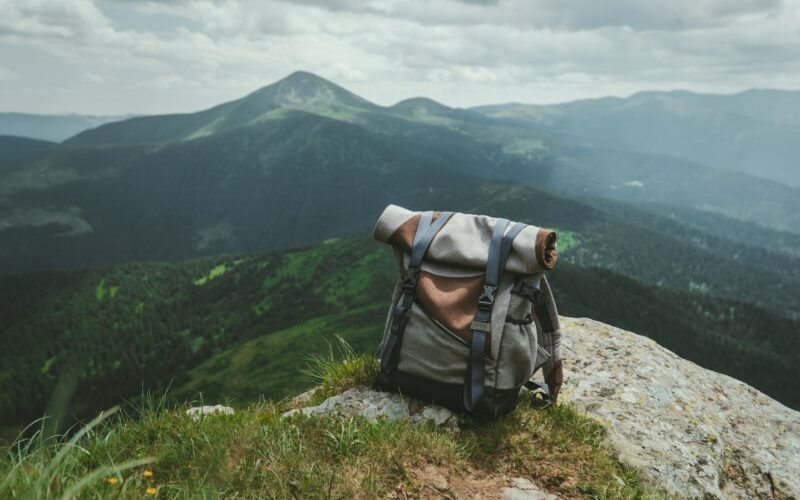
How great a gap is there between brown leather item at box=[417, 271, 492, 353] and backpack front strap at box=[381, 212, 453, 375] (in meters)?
0.11

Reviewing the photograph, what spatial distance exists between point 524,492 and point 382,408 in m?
1.61

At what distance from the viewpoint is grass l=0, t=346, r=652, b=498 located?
343 centimetres

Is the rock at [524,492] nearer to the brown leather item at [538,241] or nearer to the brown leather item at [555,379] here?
the brown leather item at [555,379]

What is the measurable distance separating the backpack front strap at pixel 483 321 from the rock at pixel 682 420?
67.6 inches

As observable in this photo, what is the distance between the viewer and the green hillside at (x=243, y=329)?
453 ft

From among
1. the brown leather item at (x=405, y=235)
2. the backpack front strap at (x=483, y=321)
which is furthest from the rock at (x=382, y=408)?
the brown leather item at (x=405, y=235)

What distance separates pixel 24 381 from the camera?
148875 mm

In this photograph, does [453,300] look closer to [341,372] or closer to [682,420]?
[341,372]

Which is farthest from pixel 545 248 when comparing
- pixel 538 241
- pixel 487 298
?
pixel 487 298

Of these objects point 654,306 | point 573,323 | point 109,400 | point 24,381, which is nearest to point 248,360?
point 109,400

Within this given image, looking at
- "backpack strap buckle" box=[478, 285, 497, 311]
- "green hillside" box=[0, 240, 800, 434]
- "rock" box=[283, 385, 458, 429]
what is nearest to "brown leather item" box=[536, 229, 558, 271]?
"backpack strap buckle" box=[478, 285, 497, 311]

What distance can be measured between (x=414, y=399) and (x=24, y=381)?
188253 millimetres

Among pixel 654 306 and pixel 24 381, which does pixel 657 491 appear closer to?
pixel 24 381

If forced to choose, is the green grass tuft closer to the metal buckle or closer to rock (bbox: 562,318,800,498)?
the metal buckle
